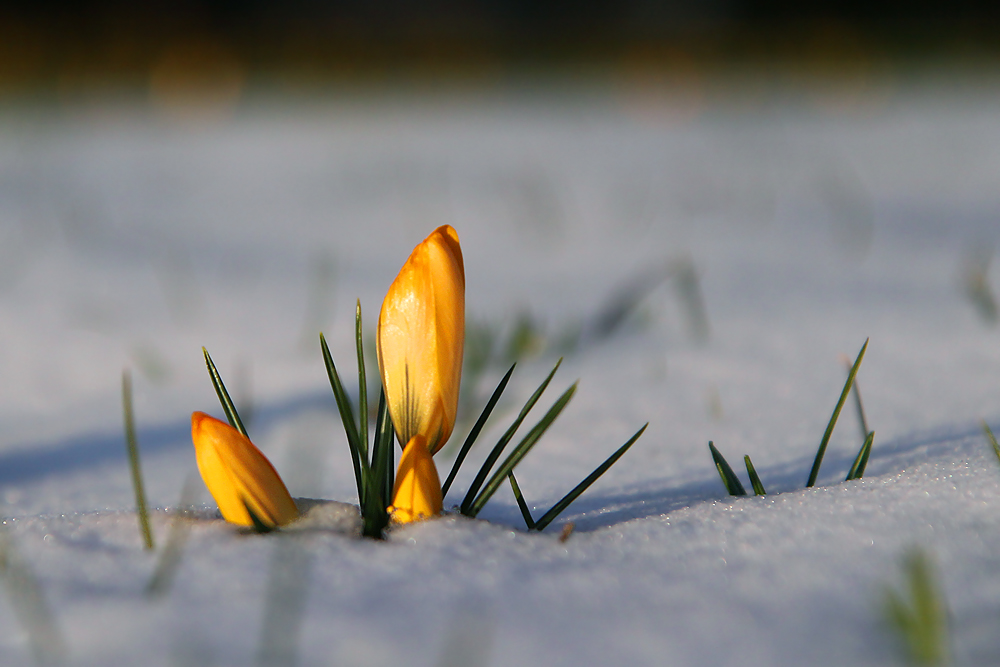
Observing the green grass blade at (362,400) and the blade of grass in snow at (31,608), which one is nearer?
the blade of grass in snow at (31,608)

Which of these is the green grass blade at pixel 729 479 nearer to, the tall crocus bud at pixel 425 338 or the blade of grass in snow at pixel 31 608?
the tall crocus bud at pixel 425 338

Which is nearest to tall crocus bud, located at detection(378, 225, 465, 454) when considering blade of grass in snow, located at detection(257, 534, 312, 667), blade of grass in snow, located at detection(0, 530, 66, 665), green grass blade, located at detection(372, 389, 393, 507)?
green grass blade, located at detection(372, 389, 393, 507)

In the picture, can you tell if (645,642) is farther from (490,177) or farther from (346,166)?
(346,166)

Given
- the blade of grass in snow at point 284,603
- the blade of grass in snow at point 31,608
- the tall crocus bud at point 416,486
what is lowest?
the blade of grass in snow at point 31,608

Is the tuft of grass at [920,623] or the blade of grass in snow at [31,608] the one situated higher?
the tuft of grass at [920,623]

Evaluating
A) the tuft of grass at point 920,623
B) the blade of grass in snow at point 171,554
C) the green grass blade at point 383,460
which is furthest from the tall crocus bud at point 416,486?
the tuft of grass at point 920,623
